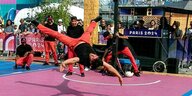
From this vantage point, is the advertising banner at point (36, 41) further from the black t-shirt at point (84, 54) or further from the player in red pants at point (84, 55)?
the black t-shirt at point (84, 54)

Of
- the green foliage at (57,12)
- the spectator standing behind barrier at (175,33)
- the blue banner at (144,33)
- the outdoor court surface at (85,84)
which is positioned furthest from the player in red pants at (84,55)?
the green foliage at (57,12)

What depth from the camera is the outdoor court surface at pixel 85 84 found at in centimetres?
947

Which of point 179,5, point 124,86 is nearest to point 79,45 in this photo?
point 124,86

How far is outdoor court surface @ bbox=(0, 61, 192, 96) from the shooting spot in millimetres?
9469

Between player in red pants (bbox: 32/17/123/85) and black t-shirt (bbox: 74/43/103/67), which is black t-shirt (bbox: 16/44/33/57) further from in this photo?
black t-shirt (bbox: 74/43/103/67)

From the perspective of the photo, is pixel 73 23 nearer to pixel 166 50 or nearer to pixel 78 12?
pixel 166 50

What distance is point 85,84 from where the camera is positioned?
35.4 feet

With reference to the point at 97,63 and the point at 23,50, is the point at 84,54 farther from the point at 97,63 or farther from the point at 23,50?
the point at 23,50

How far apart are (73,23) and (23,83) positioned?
2.78 meters

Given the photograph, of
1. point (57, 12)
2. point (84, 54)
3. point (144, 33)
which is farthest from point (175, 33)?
point (57, 12)

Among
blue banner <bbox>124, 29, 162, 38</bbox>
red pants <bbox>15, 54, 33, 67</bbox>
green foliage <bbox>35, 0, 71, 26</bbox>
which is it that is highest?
green foliage <bbox>35, 0, 71, 26</bbox>

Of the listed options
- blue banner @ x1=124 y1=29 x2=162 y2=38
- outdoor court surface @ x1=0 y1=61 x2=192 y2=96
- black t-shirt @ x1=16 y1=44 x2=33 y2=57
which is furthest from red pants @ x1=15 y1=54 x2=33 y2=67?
blue banner @ x1=124 y1=29 x2=162 y2=38

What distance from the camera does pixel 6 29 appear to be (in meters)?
19.1

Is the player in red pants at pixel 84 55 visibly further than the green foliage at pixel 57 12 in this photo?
No
